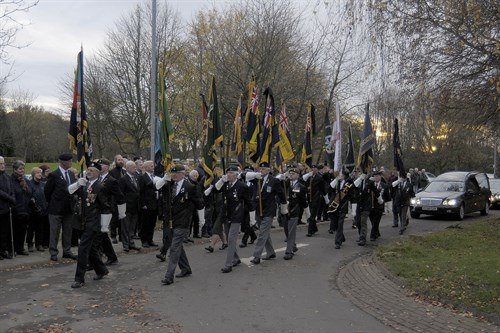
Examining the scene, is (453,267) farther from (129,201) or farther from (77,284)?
(129,201)

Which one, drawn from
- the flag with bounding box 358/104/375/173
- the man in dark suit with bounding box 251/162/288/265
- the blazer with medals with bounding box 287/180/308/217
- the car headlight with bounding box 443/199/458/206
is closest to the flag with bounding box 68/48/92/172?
the man in dark suit with bounding box 251/162/288/265

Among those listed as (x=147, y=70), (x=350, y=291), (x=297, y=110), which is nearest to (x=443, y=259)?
(x=350, y=291)

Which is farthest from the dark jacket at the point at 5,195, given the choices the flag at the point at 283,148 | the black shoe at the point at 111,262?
the flag at the point at 283,148

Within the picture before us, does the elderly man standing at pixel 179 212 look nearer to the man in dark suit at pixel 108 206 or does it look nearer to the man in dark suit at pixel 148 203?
the man in dark suit at pixel 108 206

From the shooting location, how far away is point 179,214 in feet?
28.7

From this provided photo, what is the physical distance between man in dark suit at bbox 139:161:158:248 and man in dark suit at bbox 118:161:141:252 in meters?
0.18

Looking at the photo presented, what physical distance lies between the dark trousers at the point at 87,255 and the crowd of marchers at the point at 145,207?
2 cm

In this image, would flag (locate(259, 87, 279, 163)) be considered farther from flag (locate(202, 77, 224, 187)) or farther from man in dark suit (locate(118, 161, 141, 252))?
man in dark suit (locate(118, 161, 141, 252))

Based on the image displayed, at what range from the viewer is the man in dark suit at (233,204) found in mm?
9586

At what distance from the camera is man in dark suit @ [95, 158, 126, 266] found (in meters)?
8.72

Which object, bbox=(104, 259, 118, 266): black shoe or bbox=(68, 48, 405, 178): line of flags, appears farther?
bbox=(104, 259, 118, 266): black shoe

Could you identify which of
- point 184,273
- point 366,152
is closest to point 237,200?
point 184,273

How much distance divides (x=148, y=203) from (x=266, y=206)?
10.8 feet

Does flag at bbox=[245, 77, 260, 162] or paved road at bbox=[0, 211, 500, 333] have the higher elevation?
flag at bbox=[245, 77, 260, 162]
